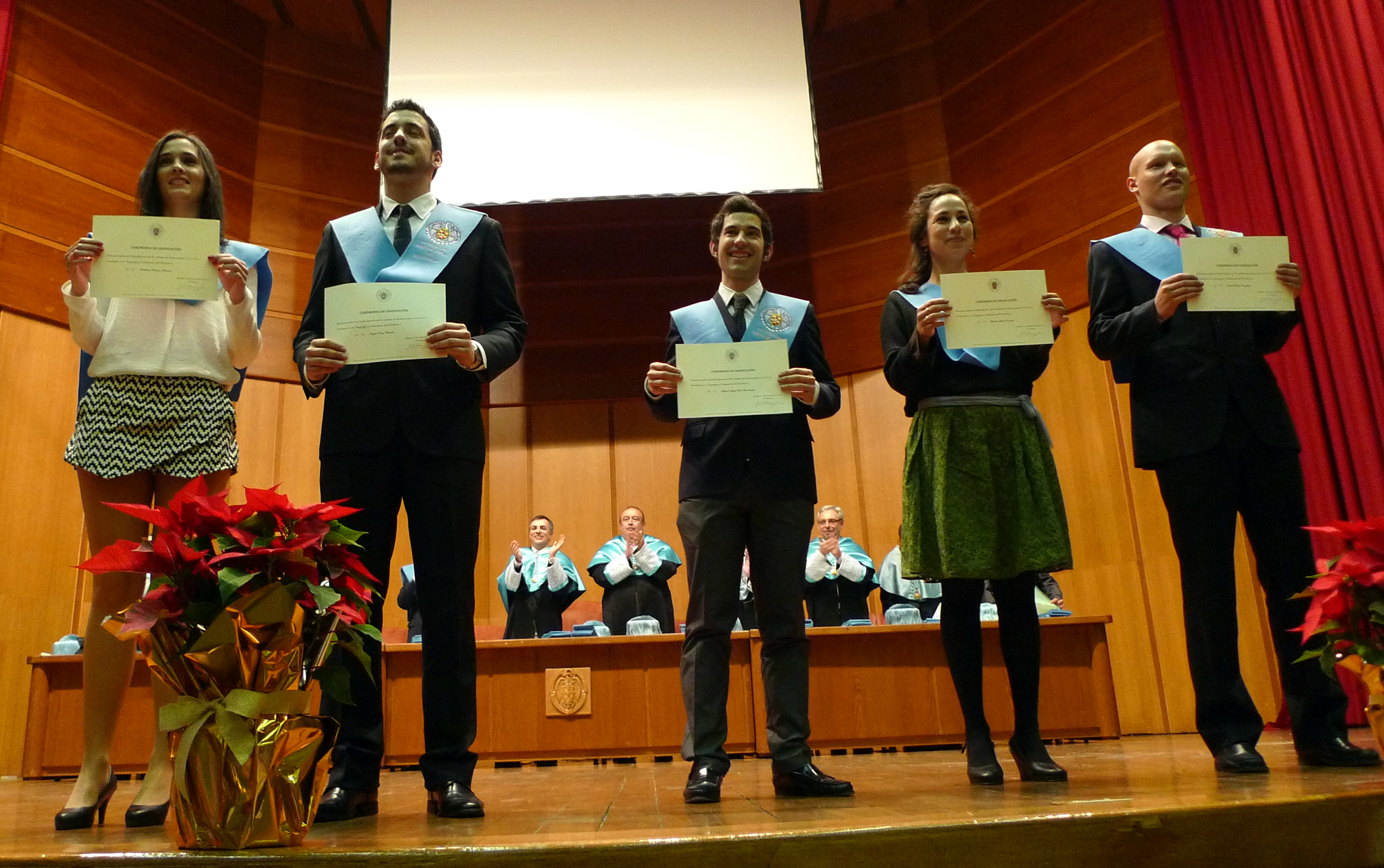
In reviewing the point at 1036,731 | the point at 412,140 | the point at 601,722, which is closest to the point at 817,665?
the point at 601,722

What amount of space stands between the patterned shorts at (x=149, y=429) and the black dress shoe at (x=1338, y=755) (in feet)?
7.71

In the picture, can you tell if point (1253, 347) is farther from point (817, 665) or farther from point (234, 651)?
point (817, 665)

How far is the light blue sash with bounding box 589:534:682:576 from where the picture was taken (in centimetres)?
623

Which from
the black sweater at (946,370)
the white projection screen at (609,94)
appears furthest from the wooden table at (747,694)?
the white projection screen at (609,94)

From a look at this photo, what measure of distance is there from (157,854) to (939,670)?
4026 millimetres

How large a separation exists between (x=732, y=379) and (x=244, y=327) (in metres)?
1.08

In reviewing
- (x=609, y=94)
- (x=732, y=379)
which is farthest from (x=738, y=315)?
(x=609, y=94)

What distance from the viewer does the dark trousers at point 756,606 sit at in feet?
7.06

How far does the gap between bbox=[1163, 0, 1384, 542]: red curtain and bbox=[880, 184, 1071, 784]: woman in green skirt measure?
85.8 inches

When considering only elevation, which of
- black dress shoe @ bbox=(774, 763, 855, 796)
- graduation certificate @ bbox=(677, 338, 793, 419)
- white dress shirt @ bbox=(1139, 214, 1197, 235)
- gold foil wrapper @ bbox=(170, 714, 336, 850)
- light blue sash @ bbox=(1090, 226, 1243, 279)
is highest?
white dress shirt @ bbox=(1139, 214, 1197, 235)

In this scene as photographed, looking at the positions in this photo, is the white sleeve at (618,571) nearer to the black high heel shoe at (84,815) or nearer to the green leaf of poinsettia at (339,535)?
the black high heel shoe at (84,815)

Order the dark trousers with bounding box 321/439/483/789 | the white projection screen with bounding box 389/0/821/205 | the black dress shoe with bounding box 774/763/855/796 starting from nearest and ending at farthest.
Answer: the dark trousers with bounding box 321/439/483/789
the black dress shoe with bounding box 774/763/855/796
the white projection screen with bounding box 389/0/821/205

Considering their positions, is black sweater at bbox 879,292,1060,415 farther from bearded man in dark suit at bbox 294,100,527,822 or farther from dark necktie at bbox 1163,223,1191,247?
bearded man in dark suit at bbox 294,100,527,822

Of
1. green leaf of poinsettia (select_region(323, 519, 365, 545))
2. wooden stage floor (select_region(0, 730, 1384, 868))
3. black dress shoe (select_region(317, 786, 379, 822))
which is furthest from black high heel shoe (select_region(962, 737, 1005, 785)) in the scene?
green leaf of poinsettia (select_region(323, 519, 365, 545))
